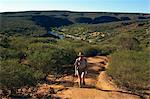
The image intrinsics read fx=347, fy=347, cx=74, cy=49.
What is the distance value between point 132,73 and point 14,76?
5.42m

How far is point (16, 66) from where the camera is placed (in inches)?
531

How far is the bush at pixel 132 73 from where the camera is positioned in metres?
14.9

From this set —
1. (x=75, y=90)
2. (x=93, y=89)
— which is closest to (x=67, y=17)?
(x=93, y=89)

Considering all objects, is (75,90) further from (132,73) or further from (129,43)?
(129,43)

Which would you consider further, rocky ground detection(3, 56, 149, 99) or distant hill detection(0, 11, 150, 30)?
distant hill detection(0, 11, 150, 30)

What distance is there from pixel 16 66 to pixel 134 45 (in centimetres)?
2421

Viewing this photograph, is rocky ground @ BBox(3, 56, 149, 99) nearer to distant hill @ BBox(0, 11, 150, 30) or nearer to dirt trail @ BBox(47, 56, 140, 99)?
dirt trail @ BBox(47, 56, 140, 99)

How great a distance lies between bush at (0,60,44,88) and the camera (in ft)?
41.5

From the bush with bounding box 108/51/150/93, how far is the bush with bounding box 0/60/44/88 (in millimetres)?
4060

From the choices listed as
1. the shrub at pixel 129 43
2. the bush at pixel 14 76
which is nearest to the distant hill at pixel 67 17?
the shrub at pixel 129 43

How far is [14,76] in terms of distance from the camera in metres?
12.8

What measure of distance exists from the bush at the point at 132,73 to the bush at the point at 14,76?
13.3ft

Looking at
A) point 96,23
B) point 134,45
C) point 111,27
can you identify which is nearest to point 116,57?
point 134,45

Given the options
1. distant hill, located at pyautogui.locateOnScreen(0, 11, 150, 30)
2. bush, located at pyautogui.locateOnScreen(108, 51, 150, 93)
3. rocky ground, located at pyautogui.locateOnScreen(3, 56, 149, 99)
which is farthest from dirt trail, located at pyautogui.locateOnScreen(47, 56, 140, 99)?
distant hill, located at pyautogui.locateOnScreen(0, 11, 150, 30)
